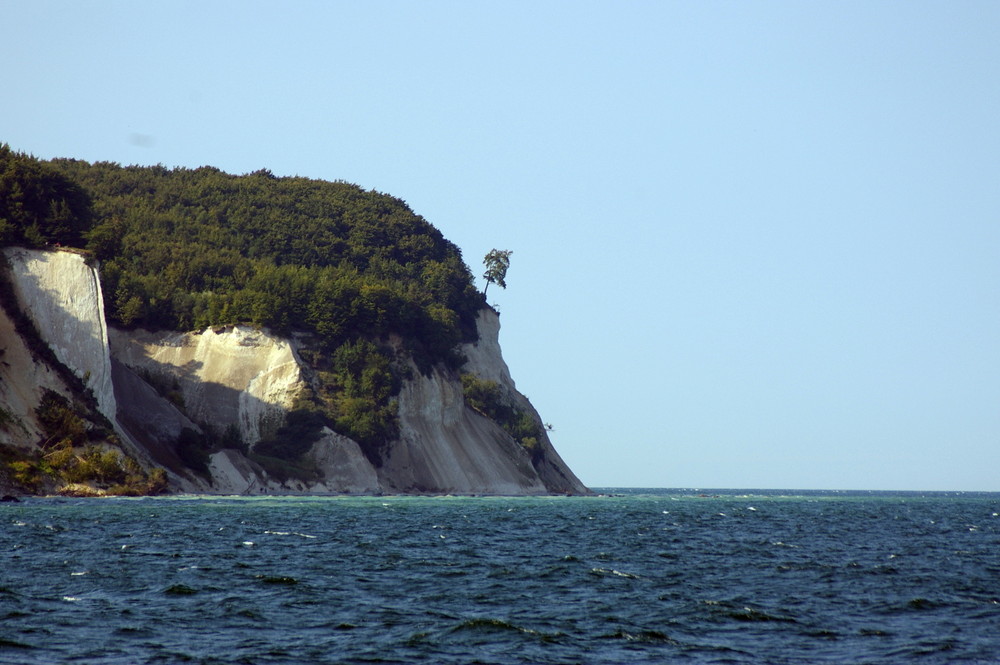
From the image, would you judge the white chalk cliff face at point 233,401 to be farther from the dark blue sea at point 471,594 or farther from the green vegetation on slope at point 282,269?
the dark blue sea at point 471,594

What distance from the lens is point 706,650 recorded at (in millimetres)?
21203

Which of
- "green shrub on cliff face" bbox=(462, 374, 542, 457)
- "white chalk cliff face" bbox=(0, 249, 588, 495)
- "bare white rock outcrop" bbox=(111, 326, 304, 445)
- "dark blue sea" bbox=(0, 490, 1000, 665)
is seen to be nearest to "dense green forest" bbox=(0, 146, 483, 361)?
"bare white rock outcrop" bbox=(111, 326, 304, 445)

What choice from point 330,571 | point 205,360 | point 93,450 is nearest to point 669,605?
point 330,571

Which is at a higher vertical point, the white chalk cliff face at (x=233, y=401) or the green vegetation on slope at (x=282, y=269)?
the green vegetation on slope at (x=282, y=269)

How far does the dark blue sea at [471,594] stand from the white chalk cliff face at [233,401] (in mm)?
26878

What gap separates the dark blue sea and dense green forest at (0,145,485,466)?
40267mm

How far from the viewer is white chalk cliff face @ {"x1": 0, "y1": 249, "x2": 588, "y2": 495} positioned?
247ft

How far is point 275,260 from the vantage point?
395ft

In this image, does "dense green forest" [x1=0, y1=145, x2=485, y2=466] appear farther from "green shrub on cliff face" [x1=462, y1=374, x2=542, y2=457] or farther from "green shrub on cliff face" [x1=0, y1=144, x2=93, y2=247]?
"green shrub on cliff face" [x1=462, y1=374, x2=542, y2=457]

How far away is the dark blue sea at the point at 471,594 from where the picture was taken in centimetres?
2089

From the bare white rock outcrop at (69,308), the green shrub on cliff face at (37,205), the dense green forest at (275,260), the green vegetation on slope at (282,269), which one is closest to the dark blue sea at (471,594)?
the bare white rock outcrop at (69,308)

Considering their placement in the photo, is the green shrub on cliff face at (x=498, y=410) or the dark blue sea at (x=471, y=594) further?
the green shrub on cliff face at (x=498, y=410)

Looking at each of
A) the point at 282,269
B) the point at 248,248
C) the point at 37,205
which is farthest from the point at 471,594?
the point at 248,248

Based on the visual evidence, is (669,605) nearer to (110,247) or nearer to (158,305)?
(110,247)
